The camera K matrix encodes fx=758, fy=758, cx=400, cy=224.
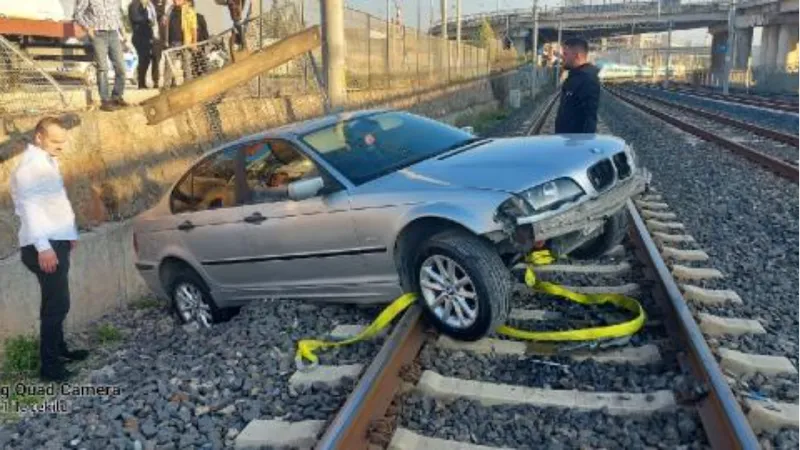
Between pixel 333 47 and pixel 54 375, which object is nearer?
pixel 54 375

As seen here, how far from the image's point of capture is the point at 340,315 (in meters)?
5.87

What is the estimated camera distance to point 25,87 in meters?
8.38

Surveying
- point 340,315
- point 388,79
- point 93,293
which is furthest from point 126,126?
point 388,79

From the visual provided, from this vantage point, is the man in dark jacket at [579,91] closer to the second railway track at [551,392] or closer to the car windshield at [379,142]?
the car windshield at [379,142]

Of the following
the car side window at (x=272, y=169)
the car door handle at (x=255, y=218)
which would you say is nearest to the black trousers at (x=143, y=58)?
the car side window at (x=272, y=169)

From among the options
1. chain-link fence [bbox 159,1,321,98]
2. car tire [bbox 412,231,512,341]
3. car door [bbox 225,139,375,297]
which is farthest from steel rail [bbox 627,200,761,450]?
chain-link fence [bbox 159,1,321,98]

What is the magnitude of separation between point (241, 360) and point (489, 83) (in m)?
33.6

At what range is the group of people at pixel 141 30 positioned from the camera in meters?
9.51

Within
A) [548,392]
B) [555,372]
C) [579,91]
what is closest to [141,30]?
[579,91]

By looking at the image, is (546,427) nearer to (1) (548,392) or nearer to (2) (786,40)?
(1) (548,392)

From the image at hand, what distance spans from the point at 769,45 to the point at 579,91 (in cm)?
7424

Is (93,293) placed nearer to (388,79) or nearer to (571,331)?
(571,331)

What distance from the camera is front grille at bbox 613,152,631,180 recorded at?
5626 mm

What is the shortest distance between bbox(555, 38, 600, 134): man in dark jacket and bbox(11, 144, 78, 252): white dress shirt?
15.2 feet
